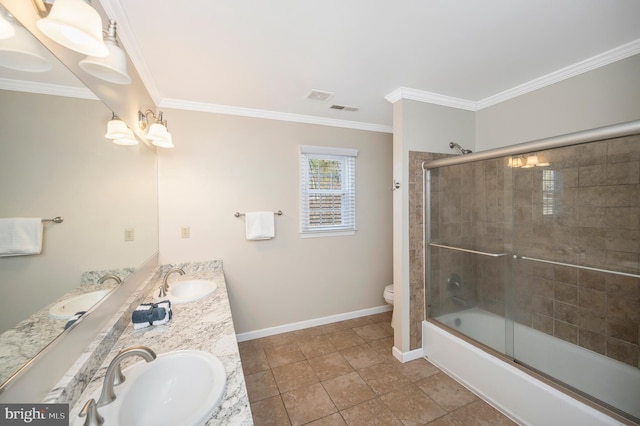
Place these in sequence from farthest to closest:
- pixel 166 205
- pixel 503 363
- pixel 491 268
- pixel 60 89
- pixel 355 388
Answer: pixel 166 205, pixel 491 268, pixel 355 388, pixel 503 363, pixel 60 89

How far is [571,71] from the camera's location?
198 cm

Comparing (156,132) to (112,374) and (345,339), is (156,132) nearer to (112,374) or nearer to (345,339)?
(112,374)

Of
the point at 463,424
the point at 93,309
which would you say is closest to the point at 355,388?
the point at 463,424

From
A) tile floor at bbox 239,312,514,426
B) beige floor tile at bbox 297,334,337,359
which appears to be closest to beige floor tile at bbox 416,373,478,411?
tile floor at bbox 239,312,514,426

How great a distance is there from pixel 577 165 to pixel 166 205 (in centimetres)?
341

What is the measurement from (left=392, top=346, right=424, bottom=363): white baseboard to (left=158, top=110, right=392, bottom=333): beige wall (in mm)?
881

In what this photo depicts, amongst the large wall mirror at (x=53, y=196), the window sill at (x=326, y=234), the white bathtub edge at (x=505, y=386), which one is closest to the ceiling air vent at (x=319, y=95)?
the window sill at (x=326, y=234)

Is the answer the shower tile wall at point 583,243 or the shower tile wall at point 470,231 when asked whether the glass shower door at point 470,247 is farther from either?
the shower tile wall at point 583,243

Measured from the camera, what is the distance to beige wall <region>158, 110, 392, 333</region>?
2.52m

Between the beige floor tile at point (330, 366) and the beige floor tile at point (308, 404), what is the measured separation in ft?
0.48

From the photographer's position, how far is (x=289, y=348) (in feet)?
8.59

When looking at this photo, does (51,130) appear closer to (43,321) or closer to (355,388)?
(43,321)

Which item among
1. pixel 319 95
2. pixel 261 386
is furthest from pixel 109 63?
pixel 261 386

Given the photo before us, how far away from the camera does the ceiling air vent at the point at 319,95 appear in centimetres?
232
